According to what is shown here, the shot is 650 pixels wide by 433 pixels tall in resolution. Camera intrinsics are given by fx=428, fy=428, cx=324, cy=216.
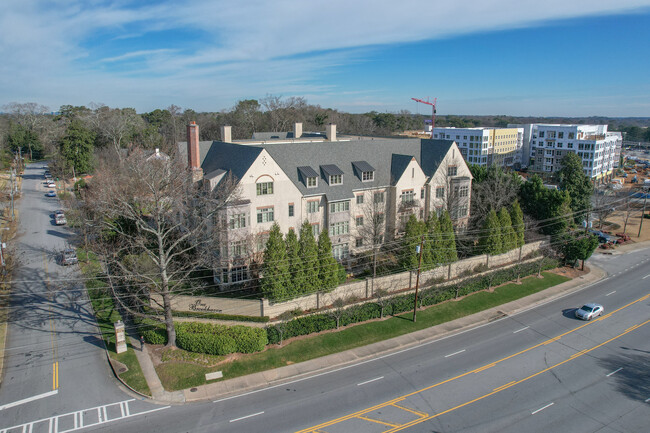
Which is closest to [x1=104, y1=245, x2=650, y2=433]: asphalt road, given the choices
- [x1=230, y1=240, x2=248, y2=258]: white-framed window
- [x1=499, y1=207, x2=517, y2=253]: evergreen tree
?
[x1=499, y1=207, x2=517, y2=253]: evergreen tree

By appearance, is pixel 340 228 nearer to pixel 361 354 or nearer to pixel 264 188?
pixel 264 188

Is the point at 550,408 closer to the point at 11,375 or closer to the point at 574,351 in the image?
the point at 574,351

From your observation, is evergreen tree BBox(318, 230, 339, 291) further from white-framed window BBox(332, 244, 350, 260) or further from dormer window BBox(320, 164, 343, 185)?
dormer window BBox(320, 164, 343, 185)

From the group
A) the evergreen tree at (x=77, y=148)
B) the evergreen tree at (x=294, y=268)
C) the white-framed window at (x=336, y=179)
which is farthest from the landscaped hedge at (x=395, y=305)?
the evergreen tree at (x=77, y=148)

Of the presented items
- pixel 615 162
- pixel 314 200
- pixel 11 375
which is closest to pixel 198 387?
→ pixel 11 375

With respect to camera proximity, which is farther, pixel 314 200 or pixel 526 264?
pixel 526 264

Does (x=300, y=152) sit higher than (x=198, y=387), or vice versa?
(x=300, y=152)
